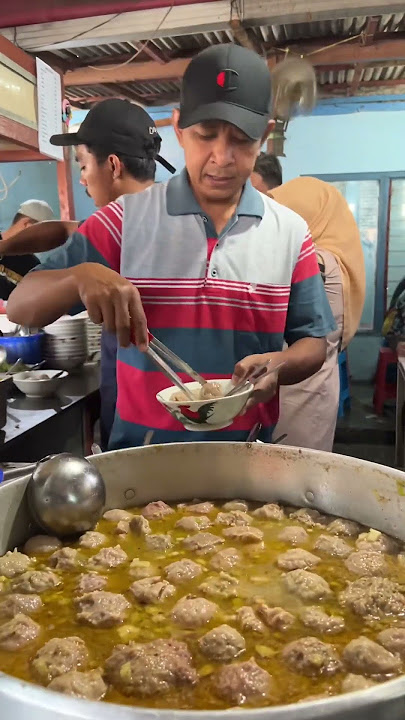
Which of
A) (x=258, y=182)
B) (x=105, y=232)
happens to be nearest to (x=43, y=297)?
(x=105, y=232)

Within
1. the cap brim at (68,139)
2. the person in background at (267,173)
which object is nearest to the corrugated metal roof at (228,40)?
the person in background at (267,173)

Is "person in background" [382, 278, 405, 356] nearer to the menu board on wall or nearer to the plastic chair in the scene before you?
the plastic chair

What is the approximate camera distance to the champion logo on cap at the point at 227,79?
158 centimetres

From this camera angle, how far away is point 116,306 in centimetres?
136

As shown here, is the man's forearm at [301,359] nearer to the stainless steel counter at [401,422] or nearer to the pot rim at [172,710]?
the pot rim at [172,710]

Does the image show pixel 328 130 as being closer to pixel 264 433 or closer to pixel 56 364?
pixel 56 364

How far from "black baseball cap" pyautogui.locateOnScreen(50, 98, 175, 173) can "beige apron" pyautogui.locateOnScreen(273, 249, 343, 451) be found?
116cm

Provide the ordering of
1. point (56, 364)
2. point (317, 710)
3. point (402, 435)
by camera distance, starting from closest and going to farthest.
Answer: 1. point (317, 710)
2. point (56, 364)
3. point (402, 435)

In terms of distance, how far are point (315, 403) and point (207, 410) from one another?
1.89m

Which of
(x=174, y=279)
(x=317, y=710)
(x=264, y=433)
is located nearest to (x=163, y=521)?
(x=264, y=433)

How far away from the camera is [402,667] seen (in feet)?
2.89

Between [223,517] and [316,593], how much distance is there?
0.33 metres

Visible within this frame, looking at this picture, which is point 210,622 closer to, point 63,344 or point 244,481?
point 244,481

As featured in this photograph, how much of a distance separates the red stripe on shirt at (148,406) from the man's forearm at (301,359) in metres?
0.12
